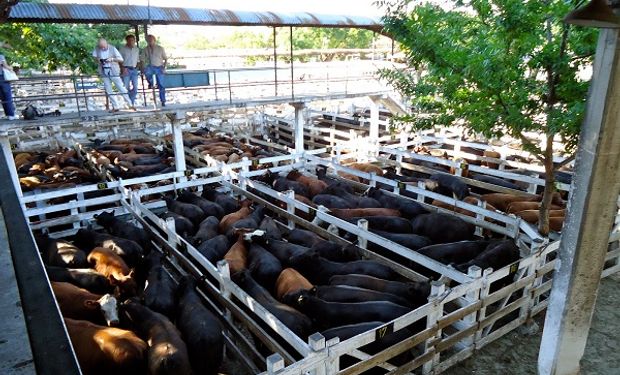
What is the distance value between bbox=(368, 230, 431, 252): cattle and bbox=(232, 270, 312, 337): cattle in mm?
2547

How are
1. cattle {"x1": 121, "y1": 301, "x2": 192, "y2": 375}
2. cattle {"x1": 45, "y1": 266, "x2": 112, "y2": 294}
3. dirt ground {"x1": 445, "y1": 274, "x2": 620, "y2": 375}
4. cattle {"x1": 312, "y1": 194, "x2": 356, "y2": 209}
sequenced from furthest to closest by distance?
cattle {"x1": 312, "y1": 194, "x2": 356, "y2": 209}
cattle {"x1": 45, "y1": 266, "x2": 112, "y2": 294}
dirt ground {"x1": 445, "y1": 274, "x2": 620, "y2": 375}
cattle {"x1": 121, "y1": 301, "x2": 192, "y2": 375}

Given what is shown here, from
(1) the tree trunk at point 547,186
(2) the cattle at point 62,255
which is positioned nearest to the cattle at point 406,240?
(1) the tree trunk at point 547,186

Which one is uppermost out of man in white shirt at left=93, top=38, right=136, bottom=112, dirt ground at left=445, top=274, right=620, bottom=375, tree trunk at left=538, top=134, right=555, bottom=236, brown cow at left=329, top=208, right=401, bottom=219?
man in white shirt at left=93, top=38, right=136, bottom=112

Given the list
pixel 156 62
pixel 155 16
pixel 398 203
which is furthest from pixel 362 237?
pixel 156 62

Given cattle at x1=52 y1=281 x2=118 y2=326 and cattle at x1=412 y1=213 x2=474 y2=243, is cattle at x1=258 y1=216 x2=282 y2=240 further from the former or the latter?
cattle at x1=52 y1=281 x2=118 y2=326

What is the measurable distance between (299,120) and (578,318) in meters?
10.7

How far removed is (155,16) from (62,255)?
6.32 m

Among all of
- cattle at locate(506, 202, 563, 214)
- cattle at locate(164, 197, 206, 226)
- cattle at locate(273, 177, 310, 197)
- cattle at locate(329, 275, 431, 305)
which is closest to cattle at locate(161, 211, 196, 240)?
cattle at locate(164, 197, 206, 226)

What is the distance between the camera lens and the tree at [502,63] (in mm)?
6000

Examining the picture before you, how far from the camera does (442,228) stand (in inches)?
352

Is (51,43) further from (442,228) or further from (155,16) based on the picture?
(442,228)

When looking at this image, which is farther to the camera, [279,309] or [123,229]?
[123,229]

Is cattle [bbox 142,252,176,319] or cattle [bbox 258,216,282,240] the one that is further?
cattle [bbox 258,216,282,240]

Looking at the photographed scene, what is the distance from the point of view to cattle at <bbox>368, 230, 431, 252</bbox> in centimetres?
836
